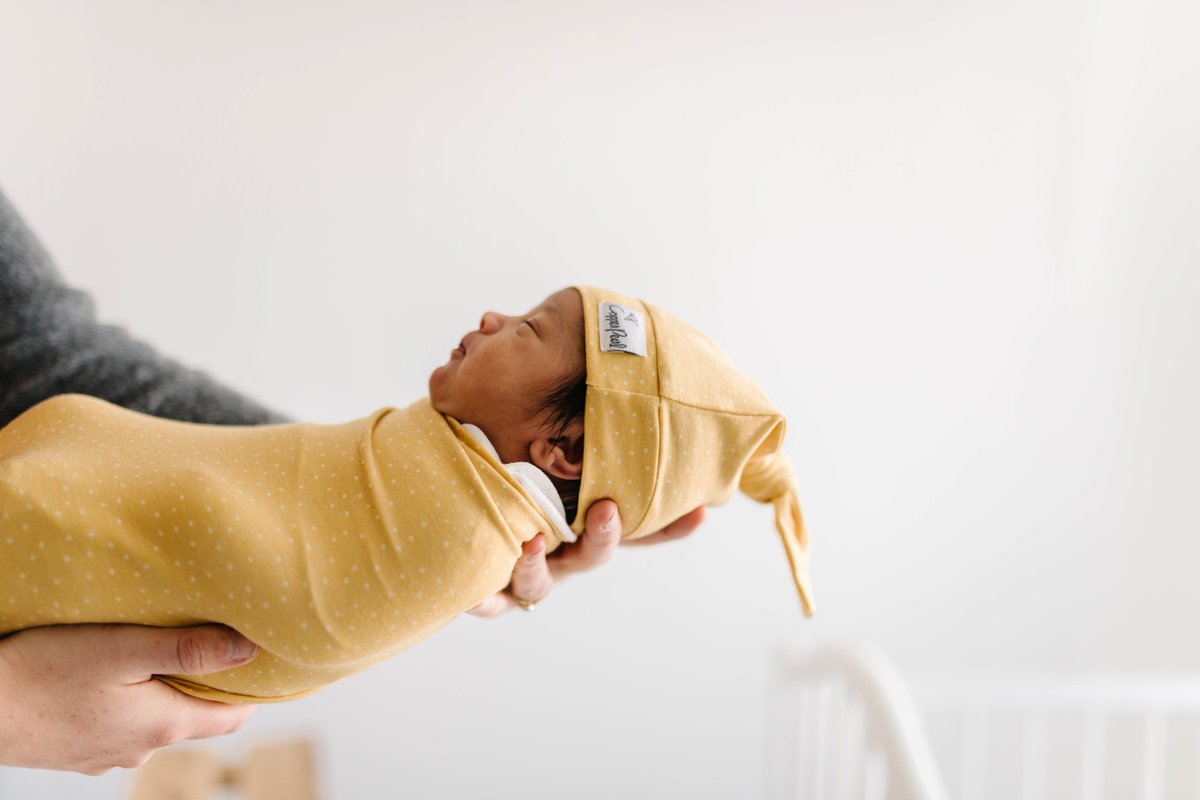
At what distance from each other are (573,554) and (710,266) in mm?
1254

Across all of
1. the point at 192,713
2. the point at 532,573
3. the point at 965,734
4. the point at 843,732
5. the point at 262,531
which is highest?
the point at 262,531

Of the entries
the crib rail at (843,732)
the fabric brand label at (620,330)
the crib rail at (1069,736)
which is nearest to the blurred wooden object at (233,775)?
the crib rail at (843,732)

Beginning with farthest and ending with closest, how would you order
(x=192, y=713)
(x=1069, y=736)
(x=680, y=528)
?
1. (x=1069, y=736)
2. (x=680, y=528)
3. (x=192, y=713)

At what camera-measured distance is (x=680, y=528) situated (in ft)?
4.15

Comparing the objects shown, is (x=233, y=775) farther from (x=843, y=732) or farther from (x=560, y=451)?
(x=560, y=451)

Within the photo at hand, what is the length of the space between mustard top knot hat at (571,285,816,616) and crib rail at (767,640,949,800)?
38 centimetres

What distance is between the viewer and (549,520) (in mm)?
1070

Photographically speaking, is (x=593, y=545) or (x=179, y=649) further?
(x=593, y=545)

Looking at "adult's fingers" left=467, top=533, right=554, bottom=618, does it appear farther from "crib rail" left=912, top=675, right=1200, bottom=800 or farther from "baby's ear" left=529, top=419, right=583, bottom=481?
"crib rail" left=912, top=675, right=1200, bottom=800

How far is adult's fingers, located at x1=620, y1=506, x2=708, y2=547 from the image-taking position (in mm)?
1238

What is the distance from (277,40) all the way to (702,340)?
143cm

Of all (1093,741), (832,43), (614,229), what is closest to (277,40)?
(614,229)

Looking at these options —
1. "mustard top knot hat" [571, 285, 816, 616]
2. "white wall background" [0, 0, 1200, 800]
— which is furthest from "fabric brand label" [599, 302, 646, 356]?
"white wall background" [0, 0, 1200, 800]

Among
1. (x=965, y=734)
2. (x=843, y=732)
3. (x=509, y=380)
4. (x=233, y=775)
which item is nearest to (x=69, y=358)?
(x=509, y=380)
